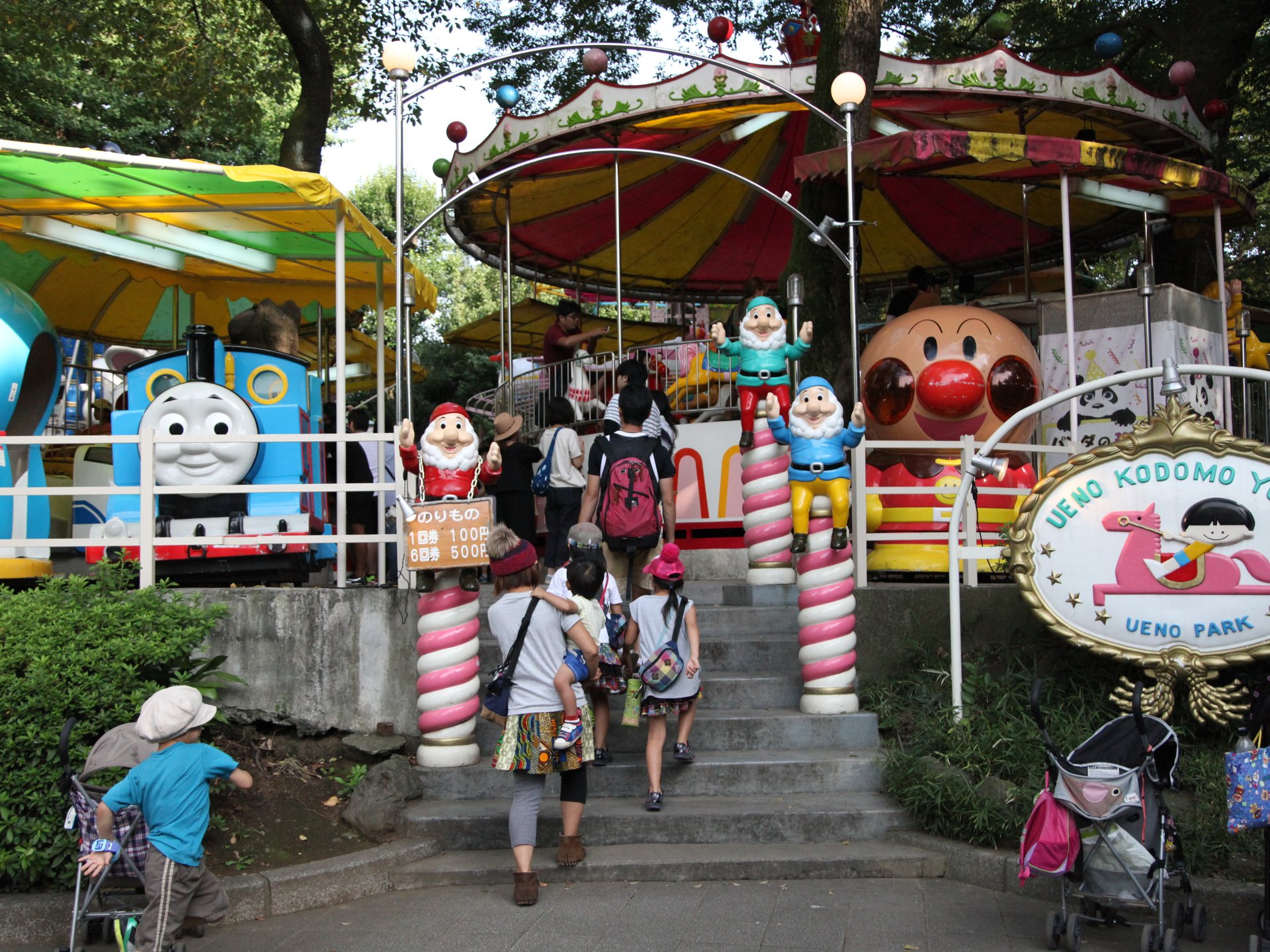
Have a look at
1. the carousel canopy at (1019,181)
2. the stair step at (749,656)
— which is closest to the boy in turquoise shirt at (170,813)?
the stair step at (749,656)

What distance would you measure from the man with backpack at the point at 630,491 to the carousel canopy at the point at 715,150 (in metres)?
2.05

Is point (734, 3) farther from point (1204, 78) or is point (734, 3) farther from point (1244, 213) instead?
point (1244, 213)

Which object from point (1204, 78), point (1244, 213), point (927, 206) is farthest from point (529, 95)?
point (1244, 213)

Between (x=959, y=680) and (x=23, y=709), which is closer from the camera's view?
(x=23, y=709)

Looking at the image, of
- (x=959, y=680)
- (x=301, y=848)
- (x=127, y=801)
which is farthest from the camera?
(x=959, y=680)

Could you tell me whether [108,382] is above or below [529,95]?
below

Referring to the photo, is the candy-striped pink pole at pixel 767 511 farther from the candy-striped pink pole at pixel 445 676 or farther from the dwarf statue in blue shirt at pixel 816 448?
the candy-striped pink pole at pixel 445 676

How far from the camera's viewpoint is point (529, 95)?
19.0 metres

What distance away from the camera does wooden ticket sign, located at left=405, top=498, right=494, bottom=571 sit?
7.21m

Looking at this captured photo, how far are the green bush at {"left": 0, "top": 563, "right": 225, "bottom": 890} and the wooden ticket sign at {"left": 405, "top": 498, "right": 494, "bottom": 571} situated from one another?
128 cm

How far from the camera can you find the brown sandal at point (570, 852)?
255 inches

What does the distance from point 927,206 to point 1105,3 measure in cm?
385

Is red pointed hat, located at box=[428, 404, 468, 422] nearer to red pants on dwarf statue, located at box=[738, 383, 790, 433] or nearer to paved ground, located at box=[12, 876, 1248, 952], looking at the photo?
red pants on dwarf statue, located at box=[738, 383, 790, 433]

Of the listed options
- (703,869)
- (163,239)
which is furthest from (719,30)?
(703,869)
